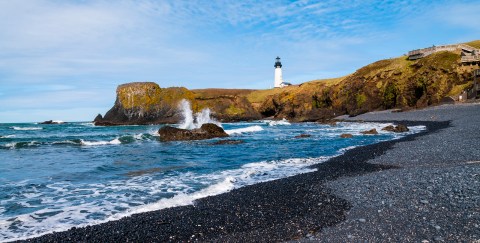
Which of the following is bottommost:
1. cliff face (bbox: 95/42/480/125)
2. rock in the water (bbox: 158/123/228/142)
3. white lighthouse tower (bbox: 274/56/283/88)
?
rock in the water (bbox: 158/123/228/142)

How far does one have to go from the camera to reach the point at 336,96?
3059 inches

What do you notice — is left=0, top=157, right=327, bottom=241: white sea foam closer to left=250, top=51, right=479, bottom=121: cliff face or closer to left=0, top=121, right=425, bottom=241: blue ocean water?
left=0, top=121, right=425, bottom=241: blue ocean water

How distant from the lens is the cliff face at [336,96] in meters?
57.1

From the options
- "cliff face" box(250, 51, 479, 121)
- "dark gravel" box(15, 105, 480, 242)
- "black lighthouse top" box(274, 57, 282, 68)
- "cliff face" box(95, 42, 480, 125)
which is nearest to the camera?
"dark gravel" box(15, 105, 480, 242)

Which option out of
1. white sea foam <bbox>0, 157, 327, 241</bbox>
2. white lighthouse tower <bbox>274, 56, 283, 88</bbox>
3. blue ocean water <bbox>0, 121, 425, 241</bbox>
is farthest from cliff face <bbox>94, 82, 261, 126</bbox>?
white sea foam <bbox>0, 157, 327, 241</bbox>

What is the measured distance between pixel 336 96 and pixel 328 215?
242 ft

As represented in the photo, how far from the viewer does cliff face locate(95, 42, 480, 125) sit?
57.1 meters

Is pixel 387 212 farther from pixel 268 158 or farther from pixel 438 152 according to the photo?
pixel 268 158

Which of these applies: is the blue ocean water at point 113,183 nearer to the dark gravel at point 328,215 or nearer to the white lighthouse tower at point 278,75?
the dark gravel at point 328,215

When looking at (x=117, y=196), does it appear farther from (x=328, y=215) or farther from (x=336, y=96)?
(x=336, y=96)

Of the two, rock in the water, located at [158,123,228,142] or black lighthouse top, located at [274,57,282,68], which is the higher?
black lighthouse top, located at [274,57,282,68]

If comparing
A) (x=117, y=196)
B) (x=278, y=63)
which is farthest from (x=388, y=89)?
(x=278, y=63)

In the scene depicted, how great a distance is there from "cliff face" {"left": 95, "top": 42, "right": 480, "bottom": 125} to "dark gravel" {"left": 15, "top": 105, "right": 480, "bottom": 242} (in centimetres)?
5222

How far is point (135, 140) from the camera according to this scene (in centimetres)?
3447
